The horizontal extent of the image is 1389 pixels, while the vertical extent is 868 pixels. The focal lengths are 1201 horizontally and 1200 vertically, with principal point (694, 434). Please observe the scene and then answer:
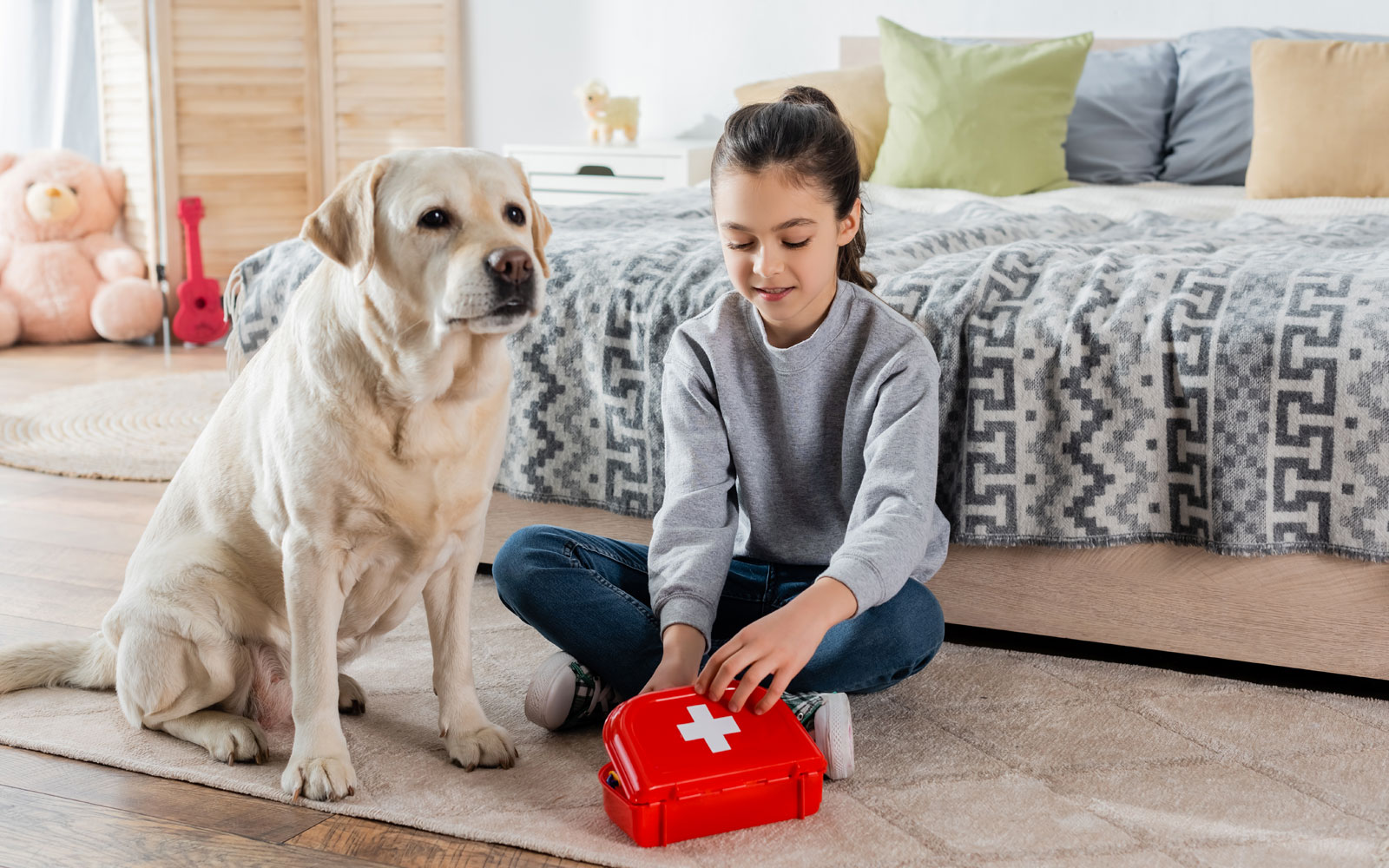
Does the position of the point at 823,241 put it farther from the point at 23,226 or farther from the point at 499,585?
the point at 23,226

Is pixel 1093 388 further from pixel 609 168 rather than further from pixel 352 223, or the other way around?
pixel 609 168

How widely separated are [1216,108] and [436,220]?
8.39ft

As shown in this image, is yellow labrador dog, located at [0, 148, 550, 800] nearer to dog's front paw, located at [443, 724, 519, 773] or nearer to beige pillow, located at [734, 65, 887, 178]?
dog's front paw, located at [443, 724, 519, 773]

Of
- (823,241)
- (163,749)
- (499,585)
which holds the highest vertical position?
(823,241)

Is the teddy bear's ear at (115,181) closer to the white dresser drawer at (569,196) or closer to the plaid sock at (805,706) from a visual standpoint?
the white dresser drawer at (569,196)

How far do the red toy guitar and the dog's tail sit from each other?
289cm

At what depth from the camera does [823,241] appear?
4.57 ft

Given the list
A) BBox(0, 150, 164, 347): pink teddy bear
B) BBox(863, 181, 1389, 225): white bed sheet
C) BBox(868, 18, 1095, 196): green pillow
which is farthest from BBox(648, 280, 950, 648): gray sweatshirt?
BBox(0, 150, 164, 347): pink teddy bear

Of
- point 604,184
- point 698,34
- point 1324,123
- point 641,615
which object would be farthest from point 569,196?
point 641,615

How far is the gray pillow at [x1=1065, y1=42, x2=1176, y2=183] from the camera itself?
10.4 feet

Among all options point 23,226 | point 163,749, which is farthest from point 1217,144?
point 23,226

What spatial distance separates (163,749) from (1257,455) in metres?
1.36

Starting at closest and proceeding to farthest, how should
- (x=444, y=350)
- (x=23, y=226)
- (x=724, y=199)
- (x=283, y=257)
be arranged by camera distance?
1. (x=444, y=350)
2. (x=724, y=199)
3. (x=283, y=257)
4. (x=23, y=226)

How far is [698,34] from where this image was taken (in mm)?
4293
